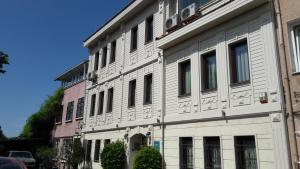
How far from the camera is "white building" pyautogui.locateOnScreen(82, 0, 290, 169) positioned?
8.57m

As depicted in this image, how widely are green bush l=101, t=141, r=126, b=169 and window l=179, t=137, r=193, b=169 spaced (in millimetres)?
4334

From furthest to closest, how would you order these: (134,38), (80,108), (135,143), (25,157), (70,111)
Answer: (70,111) → (25,157) → (80,108) → (134,38) → (135,143)

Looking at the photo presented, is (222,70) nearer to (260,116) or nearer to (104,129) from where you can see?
(260,116)

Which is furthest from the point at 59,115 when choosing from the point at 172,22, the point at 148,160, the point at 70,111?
the point at 172,22

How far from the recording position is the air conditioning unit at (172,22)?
12.4 m

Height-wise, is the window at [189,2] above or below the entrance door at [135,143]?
above

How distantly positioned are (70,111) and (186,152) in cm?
1704

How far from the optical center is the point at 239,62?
9844 mm

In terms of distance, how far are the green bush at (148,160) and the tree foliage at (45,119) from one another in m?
19.7

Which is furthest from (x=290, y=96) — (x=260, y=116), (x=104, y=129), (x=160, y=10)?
(x=104, y=129)

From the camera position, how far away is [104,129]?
1769cm

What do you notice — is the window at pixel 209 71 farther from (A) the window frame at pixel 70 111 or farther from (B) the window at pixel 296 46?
(A) the window frame at pixel 70 111

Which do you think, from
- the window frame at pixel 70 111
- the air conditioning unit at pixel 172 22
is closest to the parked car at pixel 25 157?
the window frame at pixel 70 111

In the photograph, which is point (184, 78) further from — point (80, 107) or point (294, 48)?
point (80, 107)
